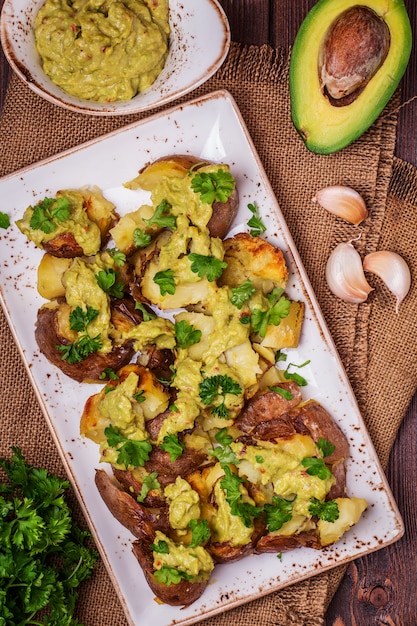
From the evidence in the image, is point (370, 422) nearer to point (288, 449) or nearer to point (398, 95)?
point (288, 449)

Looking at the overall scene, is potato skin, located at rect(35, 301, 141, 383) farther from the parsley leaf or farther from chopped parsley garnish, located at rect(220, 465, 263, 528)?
the parsley leaf

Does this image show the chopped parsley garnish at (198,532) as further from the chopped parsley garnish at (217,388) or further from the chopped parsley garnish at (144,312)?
the chopped parsley garnish at (144,312)

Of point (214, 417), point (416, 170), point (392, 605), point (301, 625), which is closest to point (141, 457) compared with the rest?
point (214, 417)

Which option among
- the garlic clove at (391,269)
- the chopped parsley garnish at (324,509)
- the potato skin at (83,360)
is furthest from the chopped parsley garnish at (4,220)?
the chopped parsley garnish at (324,509)

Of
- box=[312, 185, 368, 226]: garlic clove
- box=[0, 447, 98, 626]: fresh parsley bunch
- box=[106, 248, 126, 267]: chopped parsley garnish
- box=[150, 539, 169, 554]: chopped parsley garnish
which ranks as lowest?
box=[0, 447, 98, 626]: fresh parsley bunch

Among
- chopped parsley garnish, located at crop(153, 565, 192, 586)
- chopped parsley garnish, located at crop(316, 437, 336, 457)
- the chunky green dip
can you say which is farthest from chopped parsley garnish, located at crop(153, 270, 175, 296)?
chopped parsley garnish, located at crop(153, 565, 192, 586)

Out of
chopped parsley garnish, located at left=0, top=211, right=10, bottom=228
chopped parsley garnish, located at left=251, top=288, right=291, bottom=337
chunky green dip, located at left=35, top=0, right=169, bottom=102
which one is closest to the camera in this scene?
chunky green dip, located at left=35, top=0, right=169, bottom=102
